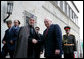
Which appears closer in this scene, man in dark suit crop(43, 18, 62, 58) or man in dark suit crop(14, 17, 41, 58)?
man in dark suit crop(14, 17, 41, 58)

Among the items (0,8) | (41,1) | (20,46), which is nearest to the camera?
(20,46)

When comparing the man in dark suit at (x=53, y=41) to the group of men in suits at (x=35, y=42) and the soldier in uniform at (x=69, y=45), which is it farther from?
the soldier in uniform at (x=69, y=45)

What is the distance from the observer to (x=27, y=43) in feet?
16.6

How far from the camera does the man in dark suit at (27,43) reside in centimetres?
496

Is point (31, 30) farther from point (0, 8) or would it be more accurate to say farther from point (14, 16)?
point (14, 16)

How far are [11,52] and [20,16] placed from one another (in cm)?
390

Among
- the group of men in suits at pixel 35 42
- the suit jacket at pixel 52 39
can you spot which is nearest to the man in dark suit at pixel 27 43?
the group of men in suits at pixel 35 42

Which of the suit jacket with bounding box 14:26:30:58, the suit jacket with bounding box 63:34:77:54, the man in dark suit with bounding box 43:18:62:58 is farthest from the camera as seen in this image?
the suit jacket with bounding box 63:34:77:54

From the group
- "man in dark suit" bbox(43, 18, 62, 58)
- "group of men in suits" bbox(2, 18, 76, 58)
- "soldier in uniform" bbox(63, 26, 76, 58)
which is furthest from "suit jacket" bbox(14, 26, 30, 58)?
"soldier in uniform" bbox(63, 26, 76, 58)

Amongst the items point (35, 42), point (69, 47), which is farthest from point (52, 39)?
point (69, 47)

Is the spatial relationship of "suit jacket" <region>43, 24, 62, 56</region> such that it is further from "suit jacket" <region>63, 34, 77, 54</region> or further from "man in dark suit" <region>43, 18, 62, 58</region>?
"suit jacket" <region>63, 34, 77, 54</region>

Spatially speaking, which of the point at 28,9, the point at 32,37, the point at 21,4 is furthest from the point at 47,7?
the point at 32,37

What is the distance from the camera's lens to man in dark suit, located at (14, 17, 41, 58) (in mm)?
4961

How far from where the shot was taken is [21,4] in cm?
1030
